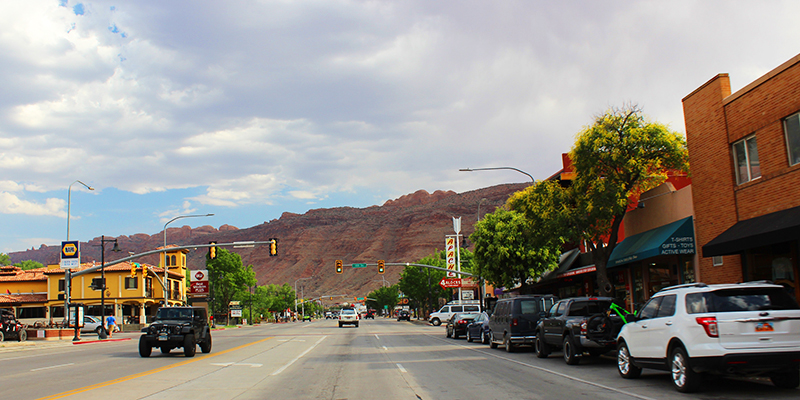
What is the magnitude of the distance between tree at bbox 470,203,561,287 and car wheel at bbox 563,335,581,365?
721 inches

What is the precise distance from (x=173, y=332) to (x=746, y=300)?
1846 centimetres

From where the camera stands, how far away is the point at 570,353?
16.8 m

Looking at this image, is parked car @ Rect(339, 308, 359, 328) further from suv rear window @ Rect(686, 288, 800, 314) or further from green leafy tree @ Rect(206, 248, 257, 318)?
suv rear window @ Rect(686, 288, 800, 314)

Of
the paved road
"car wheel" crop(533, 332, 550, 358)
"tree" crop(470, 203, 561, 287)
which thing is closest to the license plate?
the paved road

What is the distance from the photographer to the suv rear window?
400 inches

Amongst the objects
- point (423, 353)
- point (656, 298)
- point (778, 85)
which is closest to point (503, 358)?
point (423, 353)

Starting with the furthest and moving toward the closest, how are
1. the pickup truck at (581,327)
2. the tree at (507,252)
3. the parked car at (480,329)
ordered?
1. the tree at (507,252)
2. the parked car at (480,329)
3. the pickup truck at (581,327)

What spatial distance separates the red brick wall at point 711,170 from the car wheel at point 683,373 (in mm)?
10283

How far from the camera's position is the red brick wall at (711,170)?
65.3 feet

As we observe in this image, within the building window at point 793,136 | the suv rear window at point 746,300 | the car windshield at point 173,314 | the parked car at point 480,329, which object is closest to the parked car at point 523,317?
the parked car at point 480,329

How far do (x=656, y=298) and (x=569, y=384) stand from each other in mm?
2526

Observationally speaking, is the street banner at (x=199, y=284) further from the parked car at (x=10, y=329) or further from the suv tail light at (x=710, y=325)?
the suv tail light at (x=710, y=325)

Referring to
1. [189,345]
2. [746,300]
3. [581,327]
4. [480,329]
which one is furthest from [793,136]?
[189,345]

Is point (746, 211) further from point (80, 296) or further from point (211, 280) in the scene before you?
point (211, 280)
